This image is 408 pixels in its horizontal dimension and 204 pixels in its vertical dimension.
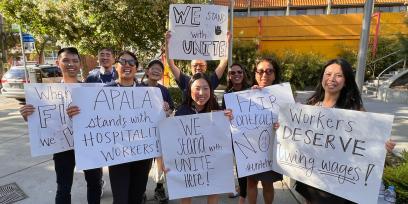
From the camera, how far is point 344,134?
7.71 feet

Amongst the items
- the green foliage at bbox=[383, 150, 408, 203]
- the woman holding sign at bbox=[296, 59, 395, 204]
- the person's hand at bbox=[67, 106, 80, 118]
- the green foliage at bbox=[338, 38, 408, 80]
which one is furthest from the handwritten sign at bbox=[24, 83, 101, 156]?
the green foliage at bbox=[338, 38, 408, 80]

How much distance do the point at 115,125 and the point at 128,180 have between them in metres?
0.53

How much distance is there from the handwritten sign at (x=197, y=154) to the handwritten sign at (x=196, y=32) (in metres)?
1.09

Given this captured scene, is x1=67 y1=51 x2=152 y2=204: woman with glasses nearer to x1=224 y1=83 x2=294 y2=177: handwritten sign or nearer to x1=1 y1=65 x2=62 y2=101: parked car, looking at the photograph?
x1=224 y1=83 x2=294 y2=177: handwritten sign

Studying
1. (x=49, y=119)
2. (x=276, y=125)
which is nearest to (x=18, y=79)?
(x=49, y=119)

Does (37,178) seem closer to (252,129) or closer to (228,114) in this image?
(228,114)

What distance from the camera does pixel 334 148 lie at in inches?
95.2

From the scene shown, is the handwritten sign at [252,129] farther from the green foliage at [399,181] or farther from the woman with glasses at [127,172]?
the green foliage at [399,181]

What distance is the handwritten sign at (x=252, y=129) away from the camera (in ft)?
9.38

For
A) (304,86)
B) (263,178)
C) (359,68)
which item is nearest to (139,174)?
(263,178)

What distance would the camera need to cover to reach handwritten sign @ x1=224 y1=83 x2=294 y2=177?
113 inches

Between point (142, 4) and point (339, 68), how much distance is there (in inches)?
331

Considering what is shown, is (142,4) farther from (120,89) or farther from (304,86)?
(304,86)

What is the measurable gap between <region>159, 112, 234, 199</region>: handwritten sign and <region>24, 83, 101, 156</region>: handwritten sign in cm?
95
